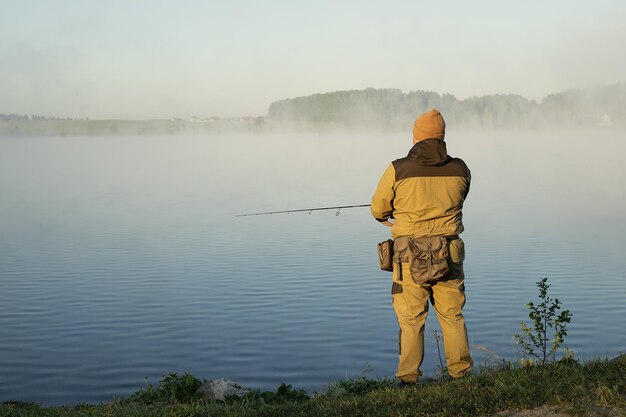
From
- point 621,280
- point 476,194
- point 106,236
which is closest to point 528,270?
point 621,280

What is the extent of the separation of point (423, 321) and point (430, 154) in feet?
4.26

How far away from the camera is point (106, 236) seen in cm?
2544

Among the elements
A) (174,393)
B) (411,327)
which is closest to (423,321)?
(411,327)

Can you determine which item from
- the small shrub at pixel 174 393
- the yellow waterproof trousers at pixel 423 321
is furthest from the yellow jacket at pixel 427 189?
the small shrub at pixel 174 393

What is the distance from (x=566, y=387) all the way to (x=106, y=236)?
20.2 meters

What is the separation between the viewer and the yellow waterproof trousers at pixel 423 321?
745 centimetres

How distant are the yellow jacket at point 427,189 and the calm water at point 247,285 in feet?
11.4

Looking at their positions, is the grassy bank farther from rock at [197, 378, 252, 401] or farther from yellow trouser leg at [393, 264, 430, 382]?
rock at [197, 378, 252, 401]

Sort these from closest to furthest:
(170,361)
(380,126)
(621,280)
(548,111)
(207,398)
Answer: (207,398), (170,361), (621,280), (548,111), (380,126)

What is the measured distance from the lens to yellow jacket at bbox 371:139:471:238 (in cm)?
750

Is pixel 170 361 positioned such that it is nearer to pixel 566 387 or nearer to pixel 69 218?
pixel 566 387

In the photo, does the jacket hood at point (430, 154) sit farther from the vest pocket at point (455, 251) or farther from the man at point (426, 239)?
the vest pocket at point (455, 251)

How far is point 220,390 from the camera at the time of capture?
26.3 ft

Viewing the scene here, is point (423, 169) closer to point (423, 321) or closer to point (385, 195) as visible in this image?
point (385, 195)
